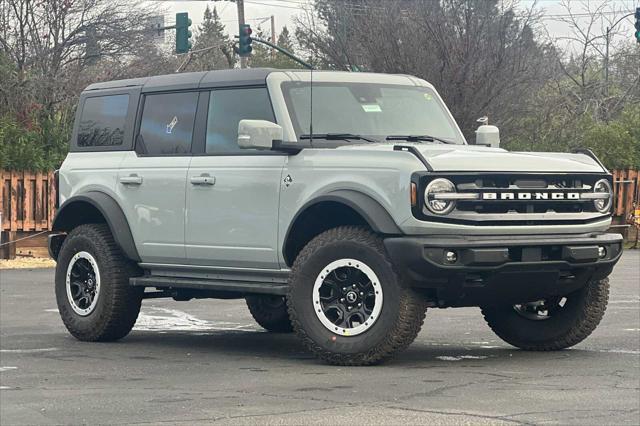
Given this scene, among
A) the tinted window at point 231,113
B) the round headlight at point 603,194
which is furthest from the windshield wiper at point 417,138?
the round headlight at point 603,194

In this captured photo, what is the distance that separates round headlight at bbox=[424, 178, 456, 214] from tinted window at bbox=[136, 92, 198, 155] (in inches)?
101

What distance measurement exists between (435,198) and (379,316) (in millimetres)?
859

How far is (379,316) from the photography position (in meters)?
9.20

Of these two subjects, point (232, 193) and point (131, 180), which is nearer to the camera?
point (232, 193)

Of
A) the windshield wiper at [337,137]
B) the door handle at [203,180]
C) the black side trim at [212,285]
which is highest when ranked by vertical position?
the windshield wiper at [337,137]

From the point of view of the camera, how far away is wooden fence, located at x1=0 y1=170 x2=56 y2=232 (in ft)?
84.6

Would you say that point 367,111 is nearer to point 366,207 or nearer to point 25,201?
point 366,207

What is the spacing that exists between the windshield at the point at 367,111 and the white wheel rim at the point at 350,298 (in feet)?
4.05

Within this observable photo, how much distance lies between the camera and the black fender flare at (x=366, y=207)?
9.18 m

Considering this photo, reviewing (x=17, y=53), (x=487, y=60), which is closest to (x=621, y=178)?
→ (x=487, y=60)

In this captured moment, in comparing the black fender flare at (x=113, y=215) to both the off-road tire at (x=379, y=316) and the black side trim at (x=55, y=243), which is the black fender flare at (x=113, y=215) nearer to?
the black side trim at (x=55, y=243)

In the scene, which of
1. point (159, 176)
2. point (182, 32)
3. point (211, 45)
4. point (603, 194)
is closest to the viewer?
point (603, 194)

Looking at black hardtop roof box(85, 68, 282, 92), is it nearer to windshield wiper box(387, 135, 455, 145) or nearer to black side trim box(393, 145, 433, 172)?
windshield wiper box(387, 135, 455, 145)

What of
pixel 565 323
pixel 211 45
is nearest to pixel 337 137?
pixel 565 323
